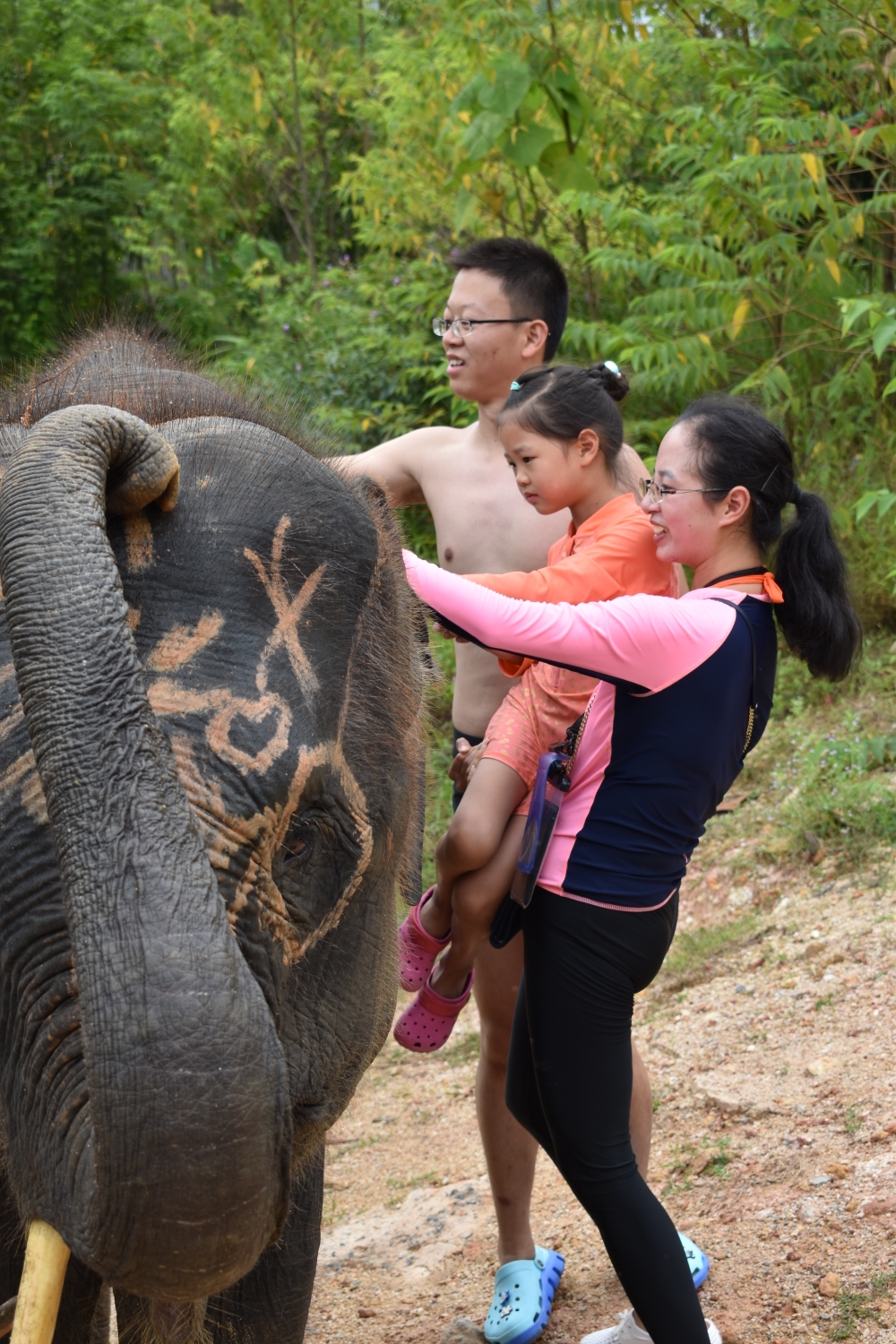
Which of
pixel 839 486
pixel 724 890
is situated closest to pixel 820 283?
pixel 839 486

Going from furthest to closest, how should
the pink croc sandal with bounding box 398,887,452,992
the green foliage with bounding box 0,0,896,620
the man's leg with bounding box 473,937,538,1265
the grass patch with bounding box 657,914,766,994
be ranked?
the green foliage with bounding box 0,0,896,620
the grass patch with bounding box 657,914,766,994
the man's leg with bounding box 473,937,538,1265
the pink croc sandal with bounding box 398,887,452,992

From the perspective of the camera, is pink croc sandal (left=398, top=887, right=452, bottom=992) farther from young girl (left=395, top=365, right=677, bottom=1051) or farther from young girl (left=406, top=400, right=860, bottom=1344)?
young girl (left=406, top=400, right=860, bottom=1344)

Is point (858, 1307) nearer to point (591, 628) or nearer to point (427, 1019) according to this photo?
point (427, 1019)

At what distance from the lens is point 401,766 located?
2.02 m

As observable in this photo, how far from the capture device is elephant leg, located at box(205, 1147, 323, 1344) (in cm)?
236

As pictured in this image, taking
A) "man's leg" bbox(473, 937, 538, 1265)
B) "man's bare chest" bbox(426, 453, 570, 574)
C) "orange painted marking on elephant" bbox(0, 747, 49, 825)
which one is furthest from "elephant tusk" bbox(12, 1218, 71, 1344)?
"man's bare chest" bbox(426, 453, 570, 574)

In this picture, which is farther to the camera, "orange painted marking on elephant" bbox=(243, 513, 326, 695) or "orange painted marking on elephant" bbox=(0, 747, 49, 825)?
"orange painted marking on elephant" bbox=(243, 513, 326, 695)

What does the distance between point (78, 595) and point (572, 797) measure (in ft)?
4.00

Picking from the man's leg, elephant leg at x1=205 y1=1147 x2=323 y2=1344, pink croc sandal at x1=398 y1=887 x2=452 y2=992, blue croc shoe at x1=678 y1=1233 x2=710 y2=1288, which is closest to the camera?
elephant leg at x1=205 y1=1147 x2=323 y2=1344

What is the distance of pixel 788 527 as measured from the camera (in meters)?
2.49

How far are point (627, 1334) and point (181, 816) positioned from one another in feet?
6.74

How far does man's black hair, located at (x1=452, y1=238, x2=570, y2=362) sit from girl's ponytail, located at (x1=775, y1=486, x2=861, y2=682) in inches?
44.3

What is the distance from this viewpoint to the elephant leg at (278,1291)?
236cm

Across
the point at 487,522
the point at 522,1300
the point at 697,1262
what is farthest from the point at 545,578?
the point at 522,1300
